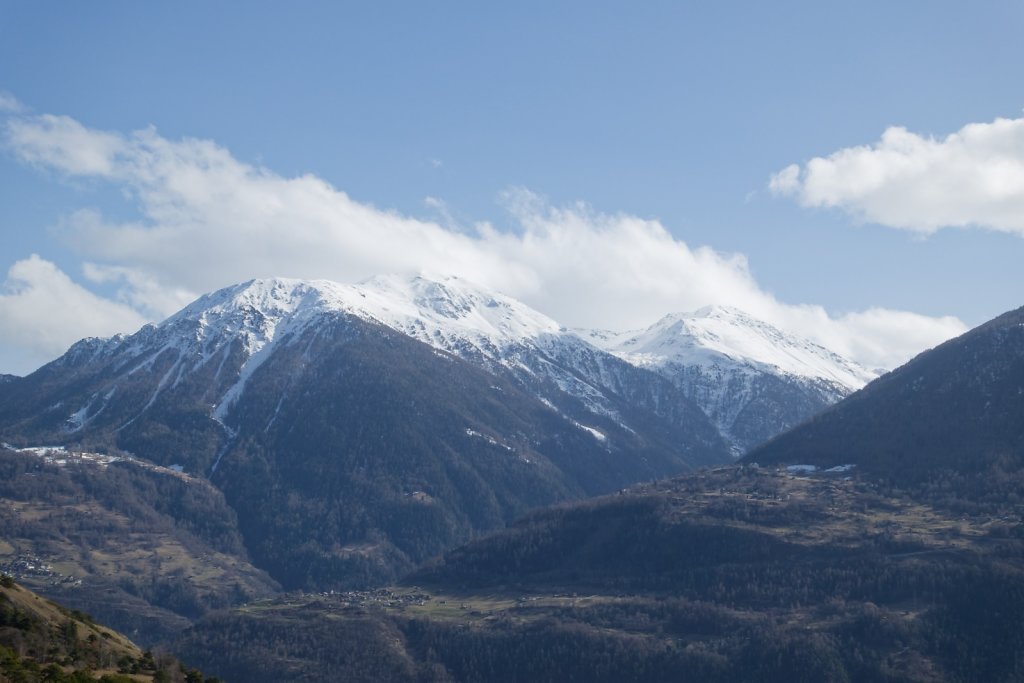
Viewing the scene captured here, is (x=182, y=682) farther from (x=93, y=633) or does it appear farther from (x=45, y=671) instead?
(x=45, y=671)

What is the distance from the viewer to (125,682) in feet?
453

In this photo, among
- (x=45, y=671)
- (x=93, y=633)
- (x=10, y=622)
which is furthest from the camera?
(x=93, y=633)

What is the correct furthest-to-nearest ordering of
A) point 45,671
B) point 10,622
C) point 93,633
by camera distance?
1. point 93,633
2. point 10,622
3. point 45,671

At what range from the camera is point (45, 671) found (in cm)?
13300

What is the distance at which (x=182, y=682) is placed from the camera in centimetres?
16238

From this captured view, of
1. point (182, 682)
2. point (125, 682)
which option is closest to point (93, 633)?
point (182, 682)

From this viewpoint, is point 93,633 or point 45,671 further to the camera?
point 93,633

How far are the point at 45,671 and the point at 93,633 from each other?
37794mm

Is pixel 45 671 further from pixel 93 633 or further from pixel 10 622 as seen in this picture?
pixel 93 633

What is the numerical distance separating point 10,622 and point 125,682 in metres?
25.0

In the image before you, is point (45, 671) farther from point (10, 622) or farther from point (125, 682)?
point (10, 622)

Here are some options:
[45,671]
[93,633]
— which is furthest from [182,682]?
[45,671]

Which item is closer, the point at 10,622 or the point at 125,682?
the point at 125,682

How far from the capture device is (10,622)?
503 feet
